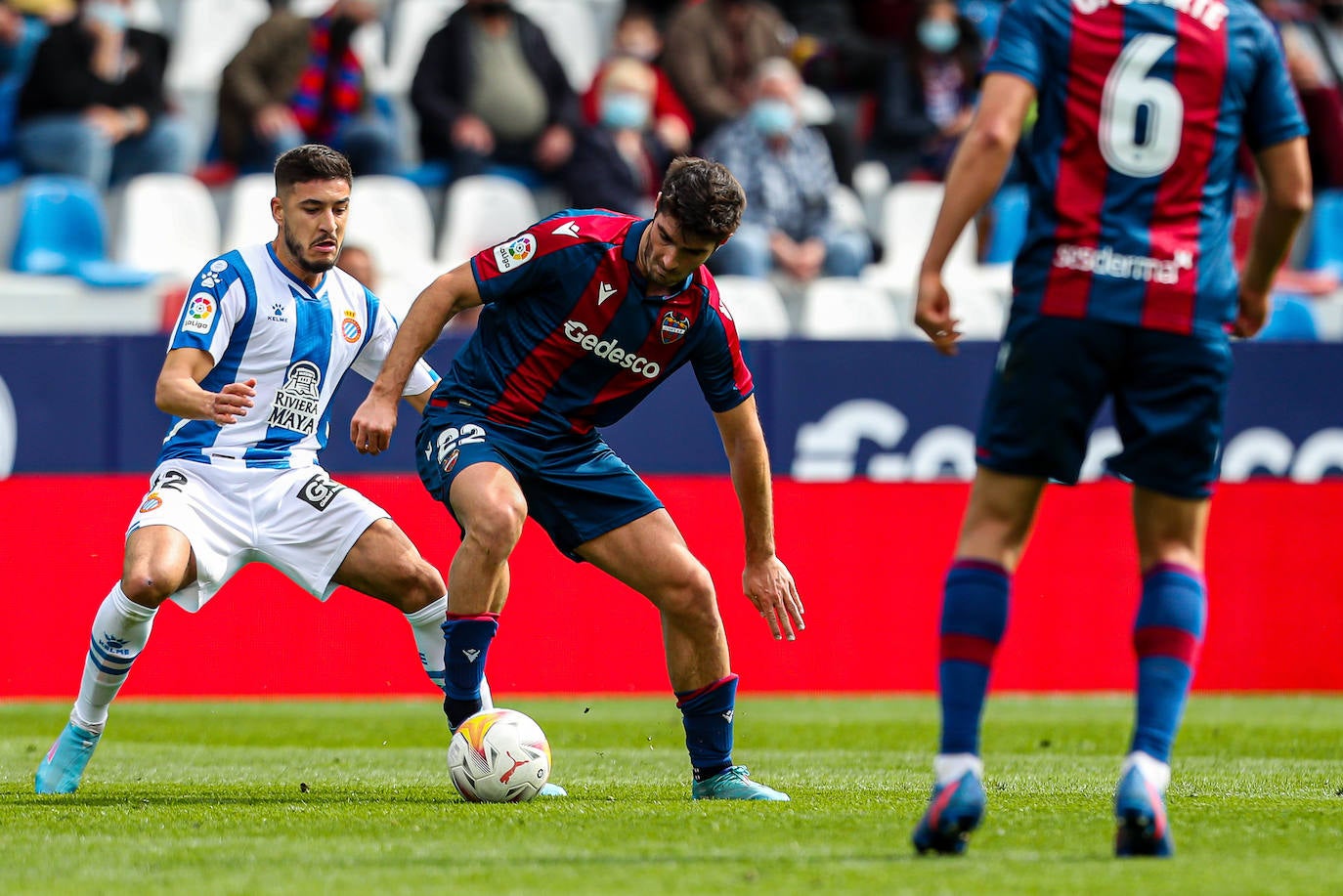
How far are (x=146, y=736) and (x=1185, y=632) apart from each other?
553 centimetres

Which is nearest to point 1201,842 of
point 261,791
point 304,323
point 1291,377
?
point 261,791

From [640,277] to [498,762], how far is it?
5.08ft

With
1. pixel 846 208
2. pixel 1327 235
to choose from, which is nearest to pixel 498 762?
pixel 846 208

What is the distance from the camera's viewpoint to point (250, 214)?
1318 cm

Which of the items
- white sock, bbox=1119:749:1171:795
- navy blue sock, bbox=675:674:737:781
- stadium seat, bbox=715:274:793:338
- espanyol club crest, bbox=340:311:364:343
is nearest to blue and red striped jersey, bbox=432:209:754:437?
espanyol club crest, bbox=340:311:364:343

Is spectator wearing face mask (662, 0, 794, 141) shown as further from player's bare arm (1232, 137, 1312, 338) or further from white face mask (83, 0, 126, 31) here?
player's bare arm (1232, 137, 1312, 338)

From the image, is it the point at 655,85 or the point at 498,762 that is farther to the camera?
the point at 655,85

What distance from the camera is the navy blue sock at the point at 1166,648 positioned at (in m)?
4.32

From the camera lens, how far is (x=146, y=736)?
852 centimetres

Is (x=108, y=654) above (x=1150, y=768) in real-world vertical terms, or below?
below

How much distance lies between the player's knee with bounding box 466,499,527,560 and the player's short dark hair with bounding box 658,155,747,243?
39.1 inches

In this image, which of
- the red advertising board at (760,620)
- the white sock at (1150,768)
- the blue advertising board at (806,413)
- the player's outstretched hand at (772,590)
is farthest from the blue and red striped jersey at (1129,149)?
the blue advertising board at (806,413)

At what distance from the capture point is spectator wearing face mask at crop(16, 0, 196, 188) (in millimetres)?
13094

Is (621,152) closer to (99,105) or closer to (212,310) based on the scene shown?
(99,105)
